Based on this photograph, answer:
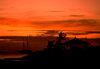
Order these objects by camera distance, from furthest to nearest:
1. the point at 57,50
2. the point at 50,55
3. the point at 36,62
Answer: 1. the point at 57,50
2. the point at 50,55
3. the point at 36,62

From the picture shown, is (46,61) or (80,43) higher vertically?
(80,43)

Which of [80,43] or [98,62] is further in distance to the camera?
[80,43]

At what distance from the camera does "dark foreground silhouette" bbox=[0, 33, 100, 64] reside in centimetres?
2674

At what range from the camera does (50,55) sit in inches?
1091

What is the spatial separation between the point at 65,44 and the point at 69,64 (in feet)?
21.1

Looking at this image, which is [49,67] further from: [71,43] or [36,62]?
[71,43]

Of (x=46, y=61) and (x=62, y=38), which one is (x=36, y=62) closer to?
(x=46, y=61)

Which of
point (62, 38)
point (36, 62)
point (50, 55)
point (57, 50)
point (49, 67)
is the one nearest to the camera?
point (49, 67)

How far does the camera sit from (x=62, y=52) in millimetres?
29125

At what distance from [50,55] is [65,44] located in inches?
142

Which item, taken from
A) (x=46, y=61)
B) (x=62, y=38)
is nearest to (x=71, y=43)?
(x=62, y=38)

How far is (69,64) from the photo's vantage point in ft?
78.9

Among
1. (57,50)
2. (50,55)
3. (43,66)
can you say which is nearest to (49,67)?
(43,66)

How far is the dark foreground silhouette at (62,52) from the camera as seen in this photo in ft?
87.7
